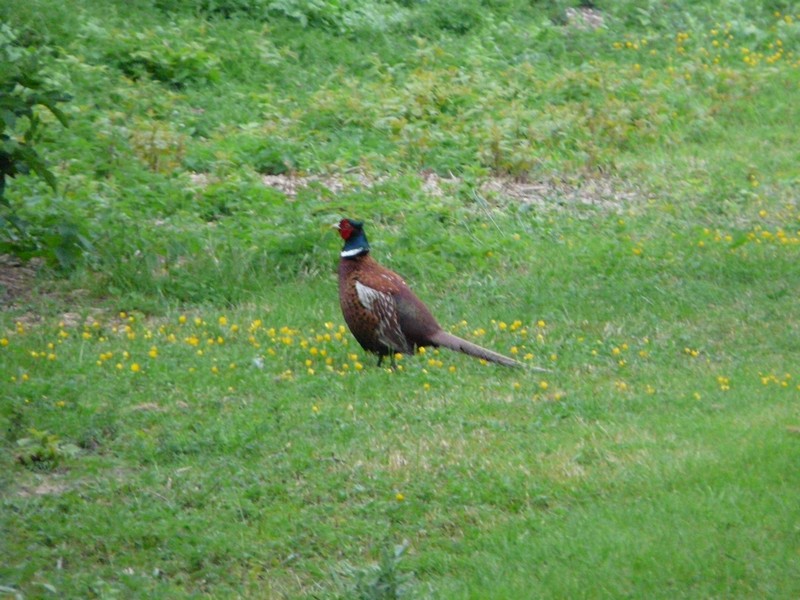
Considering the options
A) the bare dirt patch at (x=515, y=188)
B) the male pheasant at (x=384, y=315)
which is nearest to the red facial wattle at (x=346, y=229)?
the male pheasant at (x=384, y=315)

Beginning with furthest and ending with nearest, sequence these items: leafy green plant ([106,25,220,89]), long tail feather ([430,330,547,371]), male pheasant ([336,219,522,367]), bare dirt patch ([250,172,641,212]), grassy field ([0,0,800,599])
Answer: leafy green plant ([106,25,220,89]) → bare dirt patch ([250,172,641,212]) → male pheasant ([336,219,522,367]) → long tail feather ([430,330,547,371]) → grassy field ([0,0,800,599])

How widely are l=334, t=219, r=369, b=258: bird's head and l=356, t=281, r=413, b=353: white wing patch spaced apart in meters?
0.31

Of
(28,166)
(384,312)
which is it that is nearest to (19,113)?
(28,166)

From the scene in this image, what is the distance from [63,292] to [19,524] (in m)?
4.02

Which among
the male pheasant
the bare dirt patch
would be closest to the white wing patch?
the male pheasant

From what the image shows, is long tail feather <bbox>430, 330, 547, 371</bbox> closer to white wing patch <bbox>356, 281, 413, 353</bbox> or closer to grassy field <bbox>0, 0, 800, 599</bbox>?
grassy field <bbox>0, 0, 800, 599</bbox>

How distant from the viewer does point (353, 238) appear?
29.8ft

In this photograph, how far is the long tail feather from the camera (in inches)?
340

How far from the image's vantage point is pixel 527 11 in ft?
58.1

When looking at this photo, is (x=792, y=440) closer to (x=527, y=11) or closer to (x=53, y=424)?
(x=53, y=424)

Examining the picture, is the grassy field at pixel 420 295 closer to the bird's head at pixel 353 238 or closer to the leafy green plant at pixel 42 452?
the leafy green plant at pixel 42 452

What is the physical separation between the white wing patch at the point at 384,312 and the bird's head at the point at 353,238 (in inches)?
12.3

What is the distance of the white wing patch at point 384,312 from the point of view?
876 centimetres

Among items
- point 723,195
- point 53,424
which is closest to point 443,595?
point 53,424
